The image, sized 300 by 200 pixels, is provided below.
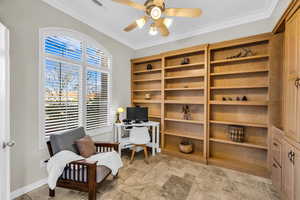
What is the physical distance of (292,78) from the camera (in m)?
1.62

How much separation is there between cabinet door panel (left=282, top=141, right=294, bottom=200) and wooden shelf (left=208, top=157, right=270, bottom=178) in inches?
30.6

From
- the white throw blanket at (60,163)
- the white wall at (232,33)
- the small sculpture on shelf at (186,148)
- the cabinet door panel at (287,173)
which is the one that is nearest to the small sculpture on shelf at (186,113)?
the small sculpture on shelf at (186,148)

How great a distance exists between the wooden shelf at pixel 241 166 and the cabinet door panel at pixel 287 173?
776mm

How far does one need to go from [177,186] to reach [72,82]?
2.78 metres

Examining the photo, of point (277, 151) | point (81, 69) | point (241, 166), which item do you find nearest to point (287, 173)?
point (277, 151)

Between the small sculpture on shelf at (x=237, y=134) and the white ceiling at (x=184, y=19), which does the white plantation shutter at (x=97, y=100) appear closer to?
the white ceiling at (x=184, y=19)

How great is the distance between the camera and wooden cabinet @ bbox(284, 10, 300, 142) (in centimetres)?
149

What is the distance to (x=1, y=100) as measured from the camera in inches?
51.7

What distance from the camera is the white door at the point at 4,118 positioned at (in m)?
1.31

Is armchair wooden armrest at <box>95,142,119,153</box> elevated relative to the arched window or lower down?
lower down

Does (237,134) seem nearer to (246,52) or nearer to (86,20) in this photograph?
(246,52)

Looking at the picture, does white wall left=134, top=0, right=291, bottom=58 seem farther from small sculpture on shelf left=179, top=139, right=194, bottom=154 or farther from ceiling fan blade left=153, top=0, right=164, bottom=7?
small sculpture on shelf left=179, top=139, right=194, bottom=154

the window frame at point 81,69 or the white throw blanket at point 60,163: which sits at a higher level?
the window frame at point 81,69

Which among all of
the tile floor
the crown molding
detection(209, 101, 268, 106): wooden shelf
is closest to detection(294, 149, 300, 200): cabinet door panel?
the tile floor
